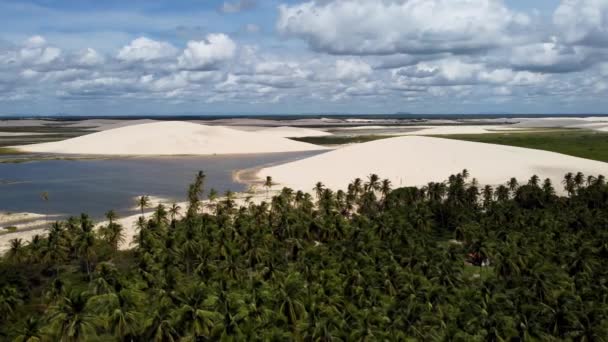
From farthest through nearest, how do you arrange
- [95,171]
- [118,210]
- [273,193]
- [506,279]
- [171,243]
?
[95,171]
[273,193]
[118,210]
[171,243]
[506,279]

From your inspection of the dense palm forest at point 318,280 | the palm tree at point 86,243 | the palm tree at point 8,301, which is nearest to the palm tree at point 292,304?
the dense palm forest at point 318,280

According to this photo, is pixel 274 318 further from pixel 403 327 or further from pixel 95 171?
pixel 95 171

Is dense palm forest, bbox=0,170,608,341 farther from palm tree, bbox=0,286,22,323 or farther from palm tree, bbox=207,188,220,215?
palm tree, bbox=207,188,220,215

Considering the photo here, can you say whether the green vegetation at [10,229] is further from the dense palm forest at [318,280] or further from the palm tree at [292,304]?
the palm tree at [292,304]

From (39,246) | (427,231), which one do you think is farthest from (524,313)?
(39,246)

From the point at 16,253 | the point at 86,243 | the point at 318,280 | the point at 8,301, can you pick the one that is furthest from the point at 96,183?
the point at 318,280

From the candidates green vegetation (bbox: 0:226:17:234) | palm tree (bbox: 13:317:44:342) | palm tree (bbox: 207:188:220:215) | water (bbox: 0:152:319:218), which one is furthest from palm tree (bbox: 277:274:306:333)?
water (bbox: 0:152:319:218)

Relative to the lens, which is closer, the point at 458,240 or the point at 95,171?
the point at 458,240

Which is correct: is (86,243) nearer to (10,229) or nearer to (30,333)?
(30,333)
